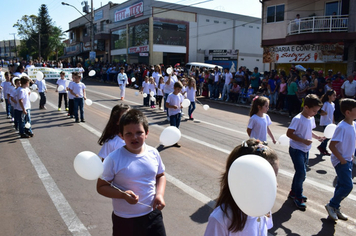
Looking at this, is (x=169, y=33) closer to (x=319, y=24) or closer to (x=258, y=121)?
(x=319, y=24)

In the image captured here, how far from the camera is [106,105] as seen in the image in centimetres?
1575

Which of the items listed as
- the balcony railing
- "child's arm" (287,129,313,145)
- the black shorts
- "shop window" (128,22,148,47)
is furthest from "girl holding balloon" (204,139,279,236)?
"shop window" (128,22,148,47)

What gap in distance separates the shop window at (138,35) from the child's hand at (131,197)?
3407 centimetres

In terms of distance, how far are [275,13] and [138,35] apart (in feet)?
61.3

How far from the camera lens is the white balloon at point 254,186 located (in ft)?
5.45

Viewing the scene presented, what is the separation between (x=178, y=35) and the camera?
35844 millimetres

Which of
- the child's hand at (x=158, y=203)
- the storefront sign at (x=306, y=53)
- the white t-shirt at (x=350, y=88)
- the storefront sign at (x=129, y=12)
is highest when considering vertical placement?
the storefront sign at (x=129, y=12)

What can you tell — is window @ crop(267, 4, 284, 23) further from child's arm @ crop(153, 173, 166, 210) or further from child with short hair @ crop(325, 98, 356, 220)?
child's arm @ crop(153, 173, 166, 210)

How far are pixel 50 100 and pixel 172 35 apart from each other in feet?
70.0

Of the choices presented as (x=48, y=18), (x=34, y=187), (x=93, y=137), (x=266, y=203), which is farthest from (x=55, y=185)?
(x=48, y=18)

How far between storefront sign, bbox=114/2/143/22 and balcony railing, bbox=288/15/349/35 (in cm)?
2068

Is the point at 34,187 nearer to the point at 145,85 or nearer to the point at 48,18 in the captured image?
the point at 145,85

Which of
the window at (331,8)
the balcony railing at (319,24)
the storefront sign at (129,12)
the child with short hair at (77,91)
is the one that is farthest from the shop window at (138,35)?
the child with short hair at (77,91)

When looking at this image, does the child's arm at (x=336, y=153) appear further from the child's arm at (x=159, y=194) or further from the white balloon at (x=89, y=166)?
the white balloon at (x=89, y=166)
